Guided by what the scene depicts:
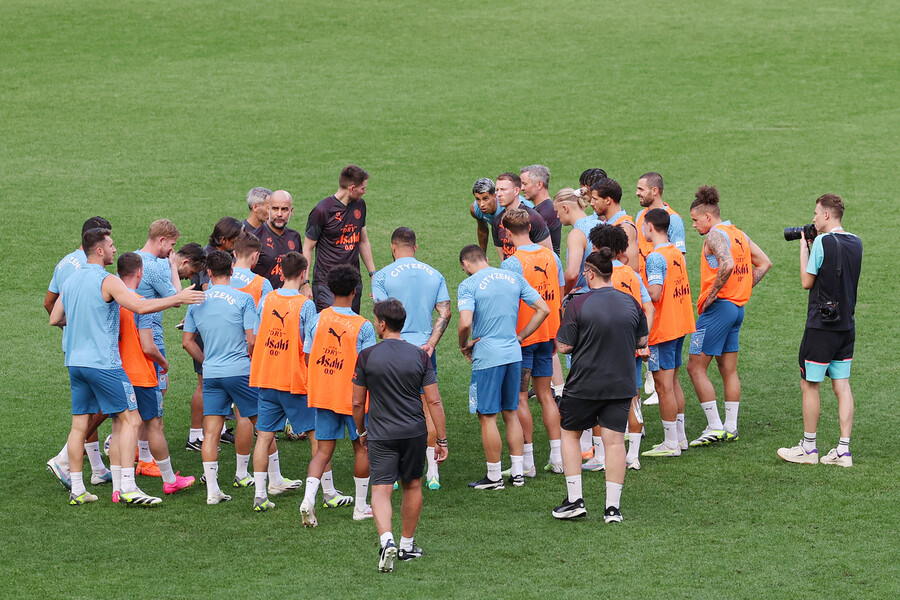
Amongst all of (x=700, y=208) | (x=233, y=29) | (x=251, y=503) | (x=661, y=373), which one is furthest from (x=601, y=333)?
(x=233, y=29)

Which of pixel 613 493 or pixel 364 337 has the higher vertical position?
pixel 364 337

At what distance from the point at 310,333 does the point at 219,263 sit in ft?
3.15

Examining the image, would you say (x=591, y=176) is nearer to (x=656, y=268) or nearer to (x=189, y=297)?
(x=656, y=268)

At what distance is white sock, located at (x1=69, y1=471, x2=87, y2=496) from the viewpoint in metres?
7.84

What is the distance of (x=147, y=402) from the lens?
8.16 meters

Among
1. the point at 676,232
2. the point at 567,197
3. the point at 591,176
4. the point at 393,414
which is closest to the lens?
the point at 393,414

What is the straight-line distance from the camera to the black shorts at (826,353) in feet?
27.3

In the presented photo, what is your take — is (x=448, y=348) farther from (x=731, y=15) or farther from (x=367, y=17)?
(x=731, y=15)

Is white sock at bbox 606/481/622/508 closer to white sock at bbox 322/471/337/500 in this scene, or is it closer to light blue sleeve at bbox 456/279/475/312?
light blue sleeve at bbox 456/279/475/312

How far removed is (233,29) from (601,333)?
21.6 meters

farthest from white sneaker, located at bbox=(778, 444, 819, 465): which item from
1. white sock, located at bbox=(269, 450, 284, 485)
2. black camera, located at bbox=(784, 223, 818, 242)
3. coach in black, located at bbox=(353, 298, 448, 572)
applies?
white sock, located at bbox=(269, 450, 284, 485)

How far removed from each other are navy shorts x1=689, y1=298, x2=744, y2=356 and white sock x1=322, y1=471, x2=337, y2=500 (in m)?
3.43

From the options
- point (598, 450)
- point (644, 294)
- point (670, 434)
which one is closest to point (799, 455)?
point (670, 434)

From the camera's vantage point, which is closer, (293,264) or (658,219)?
(293,264)
